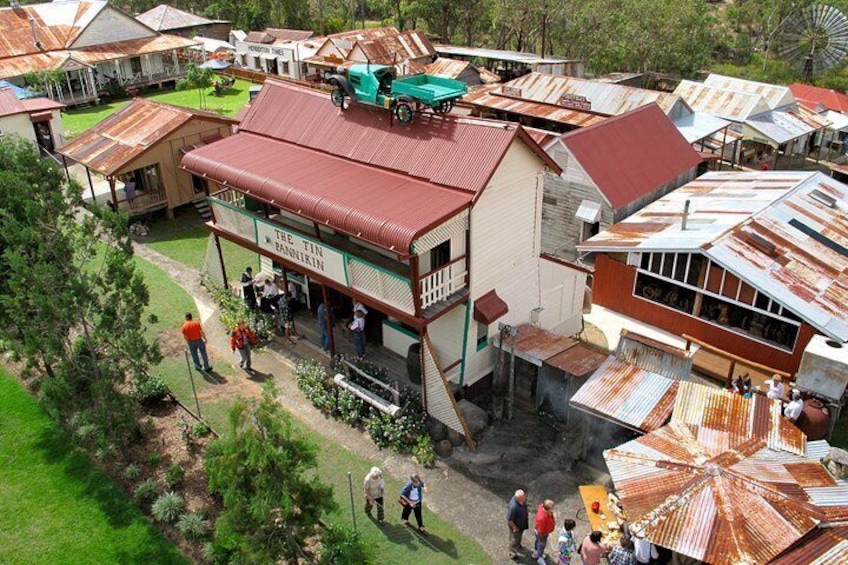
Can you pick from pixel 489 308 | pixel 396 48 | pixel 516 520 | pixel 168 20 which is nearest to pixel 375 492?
pixel 516 520

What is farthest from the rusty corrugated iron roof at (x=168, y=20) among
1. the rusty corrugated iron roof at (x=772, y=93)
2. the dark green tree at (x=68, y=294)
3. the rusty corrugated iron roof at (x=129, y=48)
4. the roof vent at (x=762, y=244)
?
the roof vent at (x=762, y=244)

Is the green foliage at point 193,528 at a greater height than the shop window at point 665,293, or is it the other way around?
the shop window at point 665,293

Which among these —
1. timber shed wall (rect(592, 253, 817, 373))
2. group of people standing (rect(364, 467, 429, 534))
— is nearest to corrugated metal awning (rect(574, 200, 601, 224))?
timber shed wall (rect(592, 253, 817, 373))

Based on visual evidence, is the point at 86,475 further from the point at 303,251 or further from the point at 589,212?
the point at 589,212

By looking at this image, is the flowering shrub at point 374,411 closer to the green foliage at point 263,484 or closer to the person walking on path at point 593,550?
the person walking on path at point 593,550

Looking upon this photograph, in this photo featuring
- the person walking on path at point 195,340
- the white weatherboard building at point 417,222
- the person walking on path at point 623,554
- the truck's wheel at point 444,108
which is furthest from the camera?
the person walking on path at point 195,340

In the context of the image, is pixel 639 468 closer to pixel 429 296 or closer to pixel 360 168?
pixel 429 296

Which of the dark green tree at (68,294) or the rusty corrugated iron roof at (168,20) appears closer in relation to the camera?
the dark green tree at (68,294)

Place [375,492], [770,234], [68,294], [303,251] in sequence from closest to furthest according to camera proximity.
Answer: [375,492]
[68,294]
[303,251]
[770,234]
